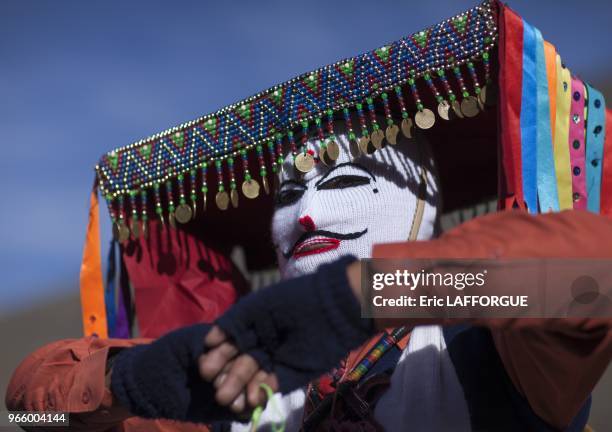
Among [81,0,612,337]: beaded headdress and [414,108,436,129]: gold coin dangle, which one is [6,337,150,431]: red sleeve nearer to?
[81,0,612,337]: beaded headdress

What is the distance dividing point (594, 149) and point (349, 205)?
0.67 metres

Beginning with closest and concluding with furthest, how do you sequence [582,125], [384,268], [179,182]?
[384,268]
[582,125]
[179,182]

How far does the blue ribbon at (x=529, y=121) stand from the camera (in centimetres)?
186

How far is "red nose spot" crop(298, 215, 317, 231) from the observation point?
6.87 ft

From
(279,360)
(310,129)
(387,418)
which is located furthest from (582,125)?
(279,360)

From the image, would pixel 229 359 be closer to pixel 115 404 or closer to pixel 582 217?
pixel 115 404

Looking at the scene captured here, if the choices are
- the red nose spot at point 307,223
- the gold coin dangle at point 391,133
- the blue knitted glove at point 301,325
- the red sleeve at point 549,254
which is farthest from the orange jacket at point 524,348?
the gold coin dangle at point 391,133

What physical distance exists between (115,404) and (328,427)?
0.51m

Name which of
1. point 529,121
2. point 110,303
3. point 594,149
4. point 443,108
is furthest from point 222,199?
point 594,149

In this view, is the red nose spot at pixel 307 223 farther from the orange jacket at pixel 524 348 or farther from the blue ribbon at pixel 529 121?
the blue ribbon at pixel 529 121

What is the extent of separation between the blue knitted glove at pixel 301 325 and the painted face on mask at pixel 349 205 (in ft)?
2.78

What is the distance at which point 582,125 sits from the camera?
204 cm

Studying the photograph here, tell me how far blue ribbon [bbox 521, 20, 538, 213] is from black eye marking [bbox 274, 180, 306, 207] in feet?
2.11

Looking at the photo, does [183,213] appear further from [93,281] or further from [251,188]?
[93,281]
